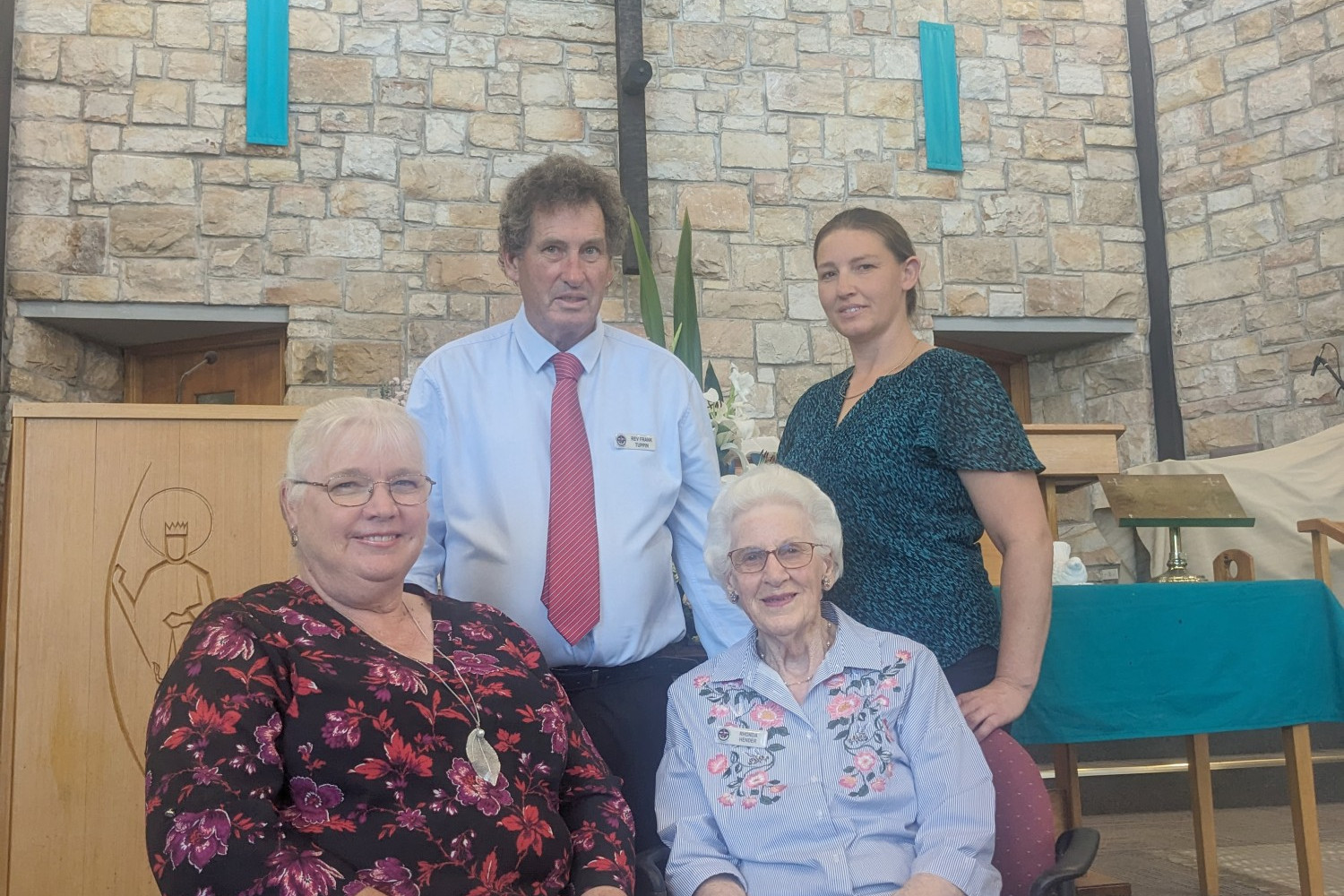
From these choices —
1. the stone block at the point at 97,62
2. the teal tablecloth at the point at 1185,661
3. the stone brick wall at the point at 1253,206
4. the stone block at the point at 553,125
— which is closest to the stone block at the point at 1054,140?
the stone brick wall at the point at 1253,206

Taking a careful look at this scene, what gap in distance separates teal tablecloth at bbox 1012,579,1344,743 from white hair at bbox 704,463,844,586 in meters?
1.24

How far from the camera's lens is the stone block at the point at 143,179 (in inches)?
214

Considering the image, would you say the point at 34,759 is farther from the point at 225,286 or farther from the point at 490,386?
the point at 225,286

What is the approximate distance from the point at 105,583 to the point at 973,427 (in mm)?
1878

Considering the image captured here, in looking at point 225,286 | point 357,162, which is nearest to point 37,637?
point 225,286

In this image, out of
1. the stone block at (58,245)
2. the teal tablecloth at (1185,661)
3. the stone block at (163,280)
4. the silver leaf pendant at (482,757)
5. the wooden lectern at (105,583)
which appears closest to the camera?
the silver leaf pendant at (482,757)

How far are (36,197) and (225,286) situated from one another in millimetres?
881

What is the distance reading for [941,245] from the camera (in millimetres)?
6410

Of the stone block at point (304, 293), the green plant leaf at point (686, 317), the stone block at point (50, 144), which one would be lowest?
the green plant leaf at point (686, 317)

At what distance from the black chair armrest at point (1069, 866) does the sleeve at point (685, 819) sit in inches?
15.6

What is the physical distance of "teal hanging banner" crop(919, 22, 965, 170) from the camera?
252 inches

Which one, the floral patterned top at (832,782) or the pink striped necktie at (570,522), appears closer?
the floral patterned top at (832,782)

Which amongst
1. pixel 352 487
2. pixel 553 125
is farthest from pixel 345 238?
pixel 352 487

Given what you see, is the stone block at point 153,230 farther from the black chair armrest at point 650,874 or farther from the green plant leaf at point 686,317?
the black chair armrest at point 650,874
